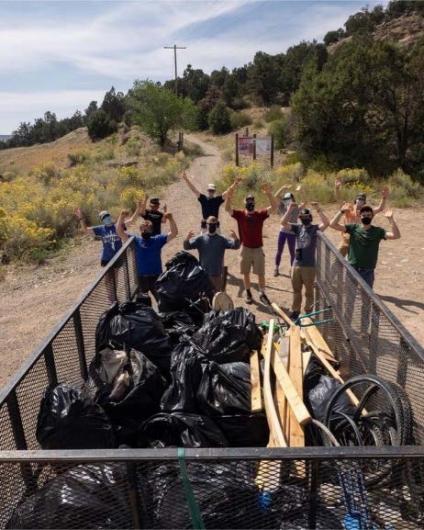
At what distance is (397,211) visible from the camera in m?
14.1

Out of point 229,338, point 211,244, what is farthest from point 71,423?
point 211,244

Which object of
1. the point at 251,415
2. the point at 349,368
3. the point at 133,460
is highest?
the point at 133,460

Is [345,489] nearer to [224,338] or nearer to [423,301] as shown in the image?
[224,338]

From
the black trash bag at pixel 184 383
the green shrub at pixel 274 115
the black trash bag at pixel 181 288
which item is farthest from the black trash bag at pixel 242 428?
the green shrub at pixel 274 115

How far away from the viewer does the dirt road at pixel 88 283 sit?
7.32 m

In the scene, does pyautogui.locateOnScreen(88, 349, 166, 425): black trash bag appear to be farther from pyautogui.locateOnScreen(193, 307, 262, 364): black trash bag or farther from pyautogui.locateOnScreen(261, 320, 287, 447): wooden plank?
pyautogui.locateOnScreen(261, 320, 287, 447): wooden plank

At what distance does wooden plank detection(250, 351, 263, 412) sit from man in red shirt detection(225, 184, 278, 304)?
3.10 metres

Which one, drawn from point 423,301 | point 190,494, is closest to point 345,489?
point 190,494

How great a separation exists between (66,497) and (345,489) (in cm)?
128

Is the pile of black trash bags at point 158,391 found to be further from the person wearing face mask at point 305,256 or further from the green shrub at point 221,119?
the green shrub at point 221,119

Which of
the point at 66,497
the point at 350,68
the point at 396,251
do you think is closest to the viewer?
the point at 66,497

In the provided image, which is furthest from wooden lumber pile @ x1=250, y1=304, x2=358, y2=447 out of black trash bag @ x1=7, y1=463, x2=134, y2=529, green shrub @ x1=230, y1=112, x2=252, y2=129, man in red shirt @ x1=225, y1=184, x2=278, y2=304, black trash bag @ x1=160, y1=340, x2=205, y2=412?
green shrub @ x1=230, y1=112, x2=252, y2=129

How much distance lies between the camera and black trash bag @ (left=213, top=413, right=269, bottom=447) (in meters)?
3.28

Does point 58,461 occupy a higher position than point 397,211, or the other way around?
point 58,461
